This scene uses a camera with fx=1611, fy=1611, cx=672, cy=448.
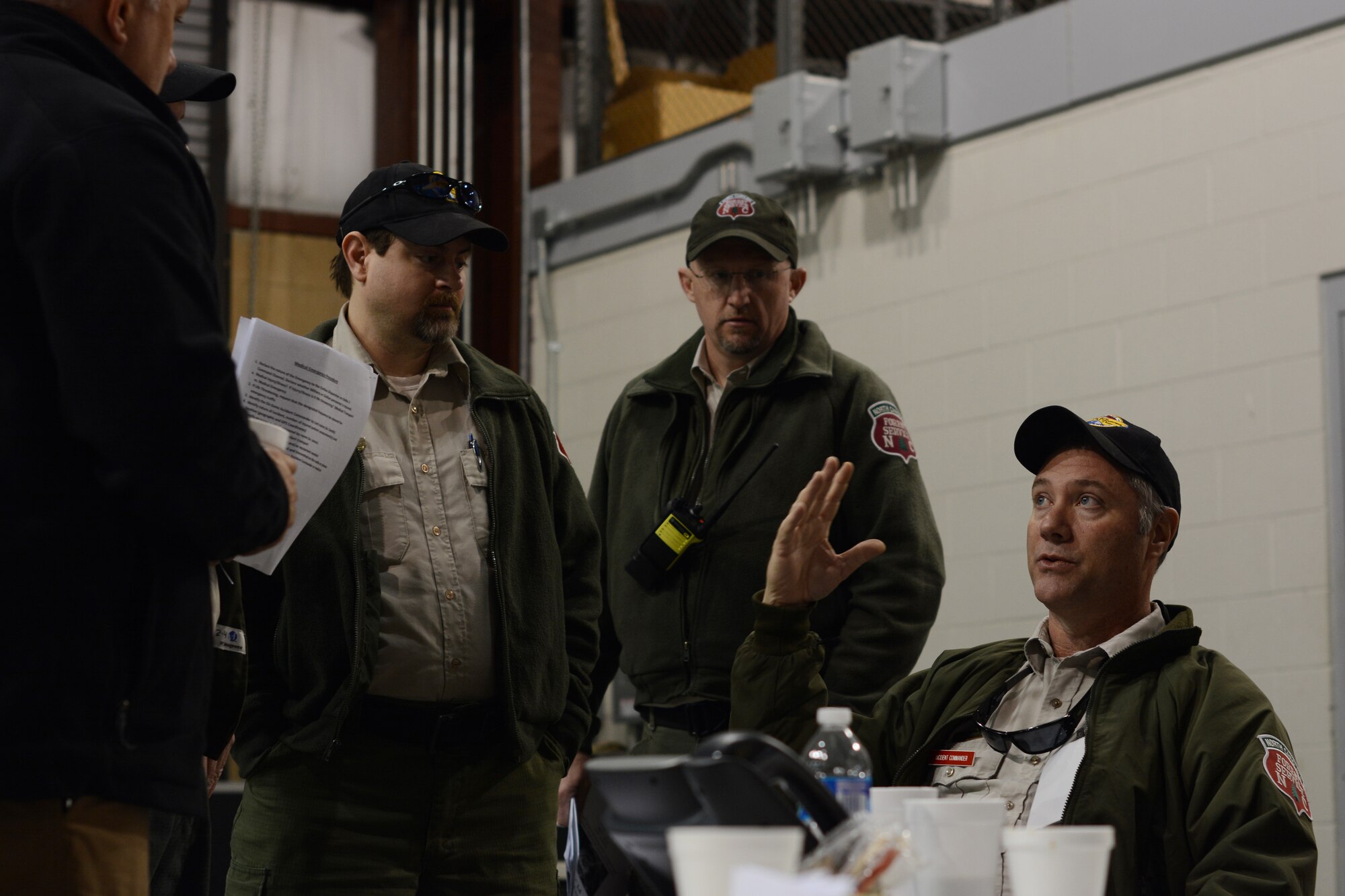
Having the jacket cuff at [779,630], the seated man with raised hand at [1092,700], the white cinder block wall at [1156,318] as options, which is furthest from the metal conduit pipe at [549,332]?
the jacket cuff at [779,630]

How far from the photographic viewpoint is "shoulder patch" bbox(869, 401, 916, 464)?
3.05m

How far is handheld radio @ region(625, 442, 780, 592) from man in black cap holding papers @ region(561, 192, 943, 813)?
13mm

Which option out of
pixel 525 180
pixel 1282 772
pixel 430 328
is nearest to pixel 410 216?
pixel 430 328

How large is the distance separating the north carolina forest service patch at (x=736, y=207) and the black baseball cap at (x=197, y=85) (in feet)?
4.02

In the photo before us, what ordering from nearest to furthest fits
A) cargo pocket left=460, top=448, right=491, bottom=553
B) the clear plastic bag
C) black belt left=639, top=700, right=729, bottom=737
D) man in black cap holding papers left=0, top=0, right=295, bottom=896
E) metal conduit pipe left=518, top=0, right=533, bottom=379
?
1. the clear plastic bag
2. man in black cap holding papers left=0, top=0, right=295, bottom=896
3. cargo pocket left=460, top=448, right=491, bottom=553
4. black belt left=639, top=700, right=729, bottom=737
5. metal conduit pipe left=518, top=0, right=533, bottom=379

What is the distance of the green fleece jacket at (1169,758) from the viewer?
1979mm

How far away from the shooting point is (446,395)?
2768mm

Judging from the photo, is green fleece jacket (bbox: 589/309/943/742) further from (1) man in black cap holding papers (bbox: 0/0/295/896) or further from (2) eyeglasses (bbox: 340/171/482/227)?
(1) man in black cap holding papers (bbox: 0/0/295/896)

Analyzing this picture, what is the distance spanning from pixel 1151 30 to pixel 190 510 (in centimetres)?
364

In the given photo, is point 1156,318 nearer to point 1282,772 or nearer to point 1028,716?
point 1028,716

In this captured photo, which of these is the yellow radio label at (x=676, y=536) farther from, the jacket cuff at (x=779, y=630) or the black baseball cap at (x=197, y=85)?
the black baseball cap at (x=197, y=85)

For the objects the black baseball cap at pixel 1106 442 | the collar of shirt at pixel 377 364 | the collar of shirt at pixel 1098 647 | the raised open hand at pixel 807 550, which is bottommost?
the collar of shirt at pixel 1098 647

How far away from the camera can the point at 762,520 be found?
3031 millimetres

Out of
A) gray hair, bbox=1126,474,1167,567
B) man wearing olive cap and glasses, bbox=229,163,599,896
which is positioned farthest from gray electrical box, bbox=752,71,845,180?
gray hair, bbox=1126,474,1167,567
